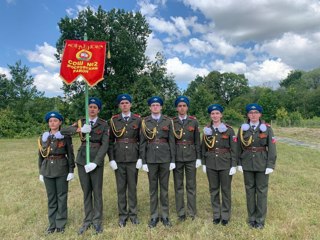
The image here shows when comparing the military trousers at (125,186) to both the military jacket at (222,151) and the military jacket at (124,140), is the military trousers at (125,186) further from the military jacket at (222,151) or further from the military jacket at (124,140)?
the military jacket at (222,151)

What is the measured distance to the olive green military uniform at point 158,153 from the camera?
204 inches

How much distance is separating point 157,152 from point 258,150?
1628mm

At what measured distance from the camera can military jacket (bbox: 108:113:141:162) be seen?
17.0 feet

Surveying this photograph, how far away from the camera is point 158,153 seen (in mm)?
5168

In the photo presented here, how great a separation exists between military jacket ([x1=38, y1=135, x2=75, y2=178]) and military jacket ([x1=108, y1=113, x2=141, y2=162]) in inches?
27.2

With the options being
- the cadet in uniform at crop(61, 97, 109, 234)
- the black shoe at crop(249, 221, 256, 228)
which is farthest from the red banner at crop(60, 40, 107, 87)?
the black shoe at crop(249, 221, 256, 228)

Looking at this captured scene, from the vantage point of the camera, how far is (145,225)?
202 inches

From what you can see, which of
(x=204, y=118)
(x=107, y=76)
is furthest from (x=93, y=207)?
(x=204, y=118)

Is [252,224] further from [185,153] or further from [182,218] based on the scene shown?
[185,153]

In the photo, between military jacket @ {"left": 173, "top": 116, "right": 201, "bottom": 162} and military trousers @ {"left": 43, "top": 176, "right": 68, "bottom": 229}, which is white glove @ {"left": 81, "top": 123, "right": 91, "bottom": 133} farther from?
military jacket @ {"left": 173, "top": 116, "right": 201, "bottom": 162}

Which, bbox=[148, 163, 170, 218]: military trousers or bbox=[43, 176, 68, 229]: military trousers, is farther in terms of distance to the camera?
bbox=[148, 163, 170, 218]: military trousers

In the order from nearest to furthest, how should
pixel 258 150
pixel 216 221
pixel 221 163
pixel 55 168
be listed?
pixel 55 168
pixel 258 150
pixel 221 163
pixel 216 221

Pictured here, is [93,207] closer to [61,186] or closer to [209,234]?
[61,186]

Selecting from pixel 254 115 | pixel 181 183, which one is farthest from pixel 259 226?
pixel 254 115
